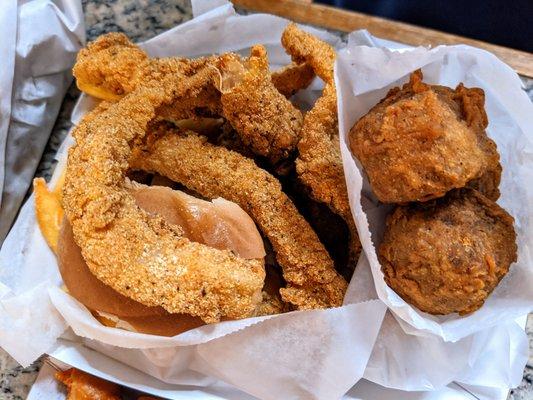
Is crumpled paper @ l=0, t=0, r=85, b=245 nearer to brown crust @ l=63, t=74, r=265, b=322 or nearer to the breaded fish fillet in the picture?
brown crust @ l=63, t=74, r=265, b=322

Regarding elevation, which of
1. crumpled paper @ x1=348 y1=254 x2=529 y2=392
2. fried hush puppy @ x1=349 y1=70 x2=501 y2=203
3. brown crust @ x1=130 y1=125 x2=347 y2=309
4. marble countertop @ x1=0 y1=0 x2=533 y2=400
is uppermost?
fried hush puppy @ x1=349 y1=70 x2=501 y2=203

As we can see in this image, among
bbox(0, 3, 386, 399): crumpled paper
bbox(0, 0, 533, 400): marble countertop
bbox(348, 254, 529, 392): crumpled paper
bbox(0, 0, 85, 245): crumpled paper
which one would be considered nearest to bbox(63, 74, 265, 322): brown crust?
bbox(0, 3, 386, 399): crumpled paper

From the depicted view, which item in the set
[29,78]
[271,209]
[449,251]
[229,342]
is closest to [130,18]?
[29,78]

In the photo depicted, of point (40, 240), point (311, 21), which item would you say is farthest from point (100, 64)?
point (311, 21)

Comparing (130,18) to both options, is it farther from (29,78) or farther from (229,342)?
(229,342)

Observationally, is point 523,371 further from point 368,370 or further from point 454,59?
point 454,59

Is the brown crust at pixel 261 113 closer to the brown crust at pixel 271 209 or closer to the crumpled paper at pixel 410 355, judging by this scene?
the brown crust at pixel 271 209
